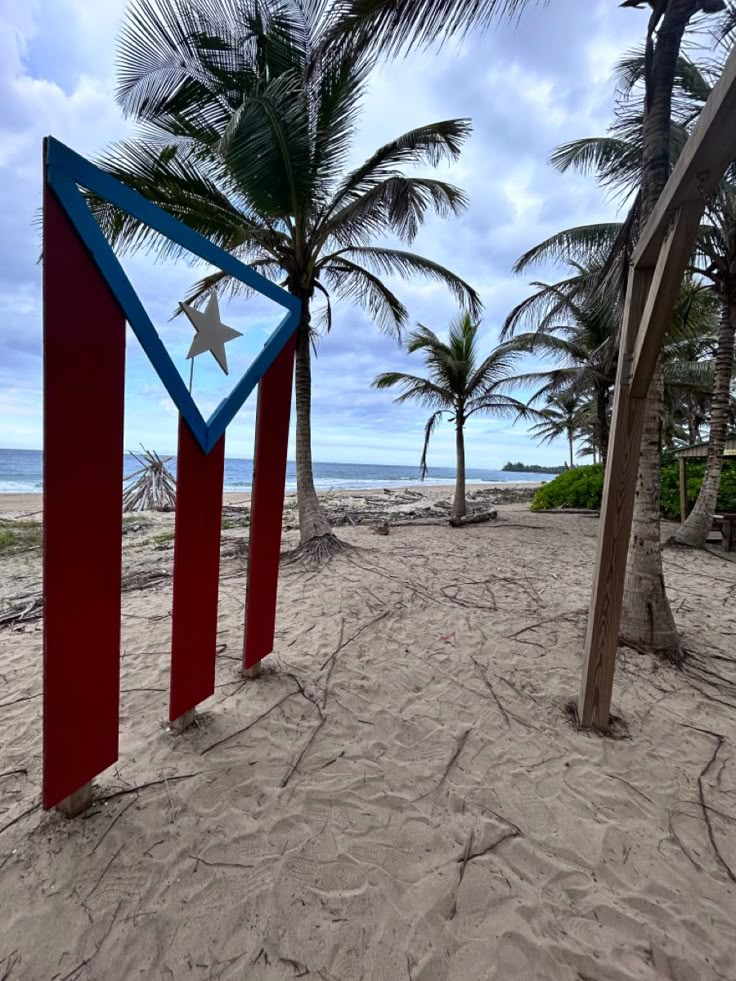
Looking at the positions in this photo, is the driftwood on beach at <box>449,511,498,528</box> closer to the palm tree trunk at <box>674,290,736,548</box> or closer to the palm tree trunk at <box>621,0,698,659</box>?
the palm tree trunk at <box>674,290,736,548</box>

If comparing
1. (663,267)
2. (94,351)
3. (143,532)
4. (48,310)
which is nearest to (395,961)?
(94,351)

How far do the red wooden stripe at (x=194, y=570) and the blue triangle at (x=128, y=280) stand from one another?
0.12 m

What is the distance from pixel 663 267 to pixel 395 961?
2.90 metres

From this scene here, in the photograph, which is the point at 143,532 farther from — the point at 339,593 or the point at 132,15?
the point at 132,15

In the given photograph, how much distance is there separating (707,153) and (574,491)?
11.1 m

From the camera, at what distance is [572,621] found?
3863 mm

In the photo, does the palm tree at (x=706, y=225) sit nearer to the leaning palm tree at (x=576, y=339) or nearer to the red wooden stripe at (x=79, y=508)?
the leaning palm tree at (x=576, y=339)

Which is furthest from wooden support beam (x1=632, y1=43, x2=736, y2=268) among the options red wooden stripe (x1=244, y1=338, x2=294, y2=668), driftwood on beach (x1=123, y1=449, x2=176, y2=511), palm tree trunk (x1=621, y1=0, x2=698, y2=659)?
driftwood on beach (x1=123, y1=449, x2=176, y2=511)

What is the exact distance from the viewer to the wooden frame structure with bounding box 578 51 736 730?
1.82m

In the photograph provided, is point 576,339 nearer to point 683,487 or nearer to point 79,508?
point 683,487

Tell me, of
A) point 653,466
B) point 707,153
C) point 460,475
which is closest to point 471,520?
point 460,475

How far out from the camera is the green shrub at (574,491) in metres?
11.2

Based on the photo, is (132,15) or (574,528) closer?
(132,15)

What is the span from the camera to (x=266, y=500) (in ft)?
9.48
